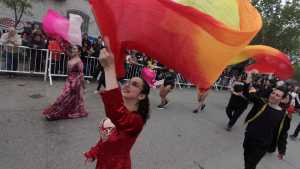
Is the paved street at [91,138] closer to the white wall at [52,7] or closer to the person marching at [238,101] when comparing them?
the person marching at [238,101]

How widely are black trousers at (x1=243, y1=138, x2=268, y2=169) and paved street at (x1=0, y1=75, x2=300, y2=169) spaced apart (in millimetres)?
1050

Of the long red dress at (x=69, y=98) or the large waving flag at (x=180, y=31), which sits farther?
the long red dress at (x=69, y=98)

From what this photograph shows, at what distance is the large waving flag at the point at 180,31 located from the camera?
6.04 feet

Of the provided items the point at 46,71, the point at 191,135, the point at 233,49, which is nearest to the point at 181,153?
the point at 191,135

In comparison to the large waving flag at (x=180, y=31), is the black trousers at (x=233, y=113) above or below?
below

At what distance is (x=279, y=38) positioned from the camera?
19.5 metres

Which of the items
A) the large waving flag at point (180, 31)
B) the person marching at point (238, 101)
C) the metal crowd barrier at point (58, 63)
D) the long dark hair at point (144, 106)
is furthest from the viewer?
the metal crowd barrier at point (58, 63)

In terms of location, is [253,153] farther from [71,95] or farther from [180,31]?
[71,95]

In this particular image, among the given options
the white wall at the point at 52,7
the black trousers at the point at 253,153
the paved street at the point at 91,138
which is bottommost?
the paved street at the point at 91,138

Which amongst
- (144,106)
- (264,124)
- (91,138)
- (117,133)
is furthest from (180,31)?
(91,138)

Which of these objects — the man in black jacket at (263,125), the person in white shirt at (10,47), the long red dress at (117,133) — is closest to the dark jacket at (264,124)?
the man in black jacket at (263,125)

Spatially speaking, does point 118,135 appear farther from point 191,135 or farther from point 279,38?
point 279,38

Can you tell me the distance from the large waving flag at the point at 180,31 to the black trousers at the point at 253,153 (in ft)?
7.73

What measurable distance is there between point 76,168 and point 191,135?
3.22 m
